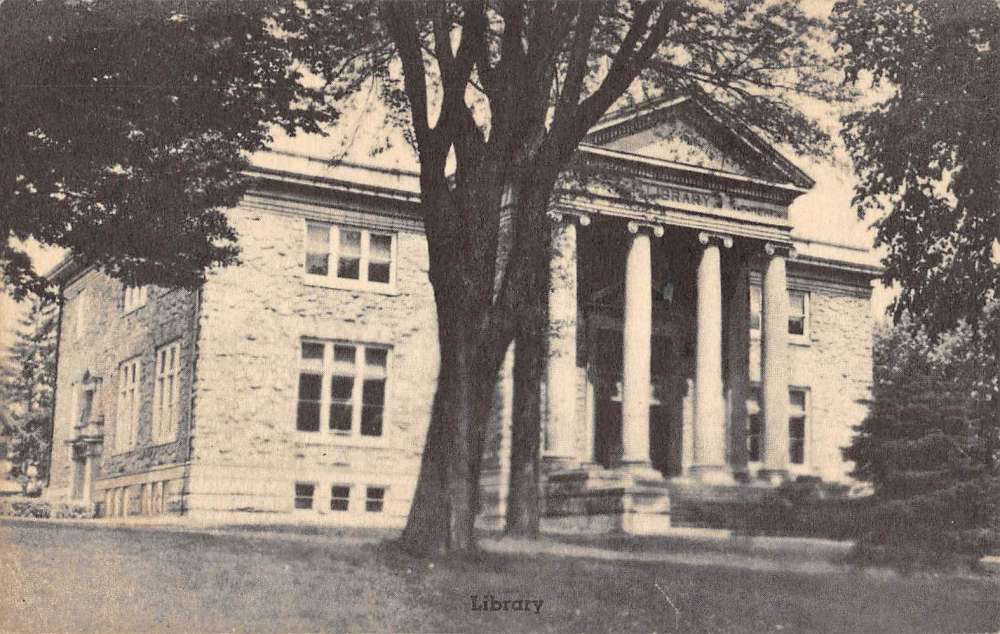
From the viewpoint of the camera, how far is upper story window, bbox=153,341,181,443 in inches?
1071

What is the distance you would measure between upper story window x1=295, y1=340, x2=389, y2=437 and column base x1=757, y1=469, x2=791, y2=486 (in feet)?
31.0

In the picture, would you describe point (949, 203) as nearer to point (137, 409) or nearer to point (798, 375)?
point (798, 375)

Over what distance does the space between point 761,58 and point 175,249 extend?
8.65 metres

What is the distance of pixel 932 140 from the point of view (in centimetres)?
1733

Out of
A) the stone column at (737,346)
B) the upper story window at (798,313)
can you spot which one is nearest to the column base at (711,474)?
the stone column at (737,346)

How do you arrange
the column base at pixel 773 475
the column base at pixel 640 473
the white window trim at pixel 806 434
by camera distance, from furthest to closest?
the white window trim at pixel 806 434 → the column base at pixel 773 475 → the column base at pixel 640 473

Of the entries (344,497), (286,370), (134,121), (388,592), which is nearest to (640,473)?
(344,497)

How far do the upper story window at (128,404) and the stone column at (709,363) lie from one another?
13.6 m

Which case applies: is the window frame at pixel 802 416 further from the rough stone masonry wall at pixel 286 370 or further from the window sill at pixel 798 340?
the rough stone masonry wall at pixel 286 370

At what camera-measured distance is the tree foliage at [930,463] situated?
16.4 metres

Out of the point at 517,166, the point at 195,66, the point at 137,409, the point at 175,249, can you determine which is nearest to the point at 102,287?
the point at 137,409

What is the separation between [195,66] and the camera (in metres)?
15.0

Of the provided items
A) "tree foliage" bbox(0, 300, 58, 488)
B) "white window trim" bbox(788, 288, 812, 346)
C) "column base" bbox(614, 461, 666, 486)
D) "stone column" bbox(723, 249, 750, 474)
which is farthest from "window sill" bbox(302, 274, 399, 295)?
"white window trim" bbox(788, 288, 812, 346)

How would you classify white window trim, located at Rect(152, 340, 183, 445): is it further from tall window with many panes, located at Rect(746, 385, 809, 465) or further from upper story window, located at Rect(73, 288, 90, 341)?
tall window with many panes, located at Rect(746, 385, 809, 465)
